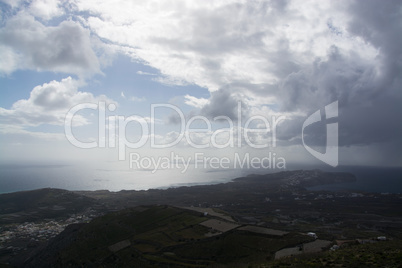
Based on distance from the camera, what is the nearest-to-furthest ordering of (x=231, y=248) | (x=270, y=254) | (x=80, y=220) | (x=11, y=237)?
(x=270, y=254) < (x=231, y=248) < (x=11, y=237) < (x=80, y=220)

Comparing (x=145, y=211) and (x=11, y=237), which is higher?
(x=145, y=211)

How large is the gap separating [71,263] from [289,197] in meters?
114

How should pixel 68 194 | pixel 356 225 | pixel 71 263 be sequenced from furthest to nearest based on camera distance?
pixel 68 194 < pixel 356 225 < pixel 71 263

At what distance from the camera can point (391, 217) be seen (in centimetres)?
9131

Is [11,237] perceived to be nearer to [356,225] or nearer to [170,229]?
[170,229]

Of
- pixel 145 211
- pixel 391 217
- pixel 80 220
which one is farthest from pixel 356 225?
pixel 80 220

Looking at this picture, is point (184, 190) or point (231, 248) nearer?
point (231, 248)

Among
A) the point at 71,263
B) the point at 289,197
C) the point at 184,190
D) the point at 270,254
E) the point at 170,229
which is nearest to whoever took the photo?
the point at 270,254

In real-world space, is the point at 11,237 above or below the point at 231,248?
below

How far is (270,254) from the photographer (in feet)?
129

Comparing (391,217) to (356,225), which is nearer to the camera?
(356,225)

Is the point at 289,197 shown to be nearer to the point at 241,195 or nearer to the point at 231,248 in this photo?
the point at 241,195

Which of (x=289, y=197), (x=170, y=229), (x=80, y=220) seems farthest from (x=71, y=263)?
(x=289, y=197)

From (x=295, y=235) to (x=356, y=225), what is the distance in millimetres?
46171
